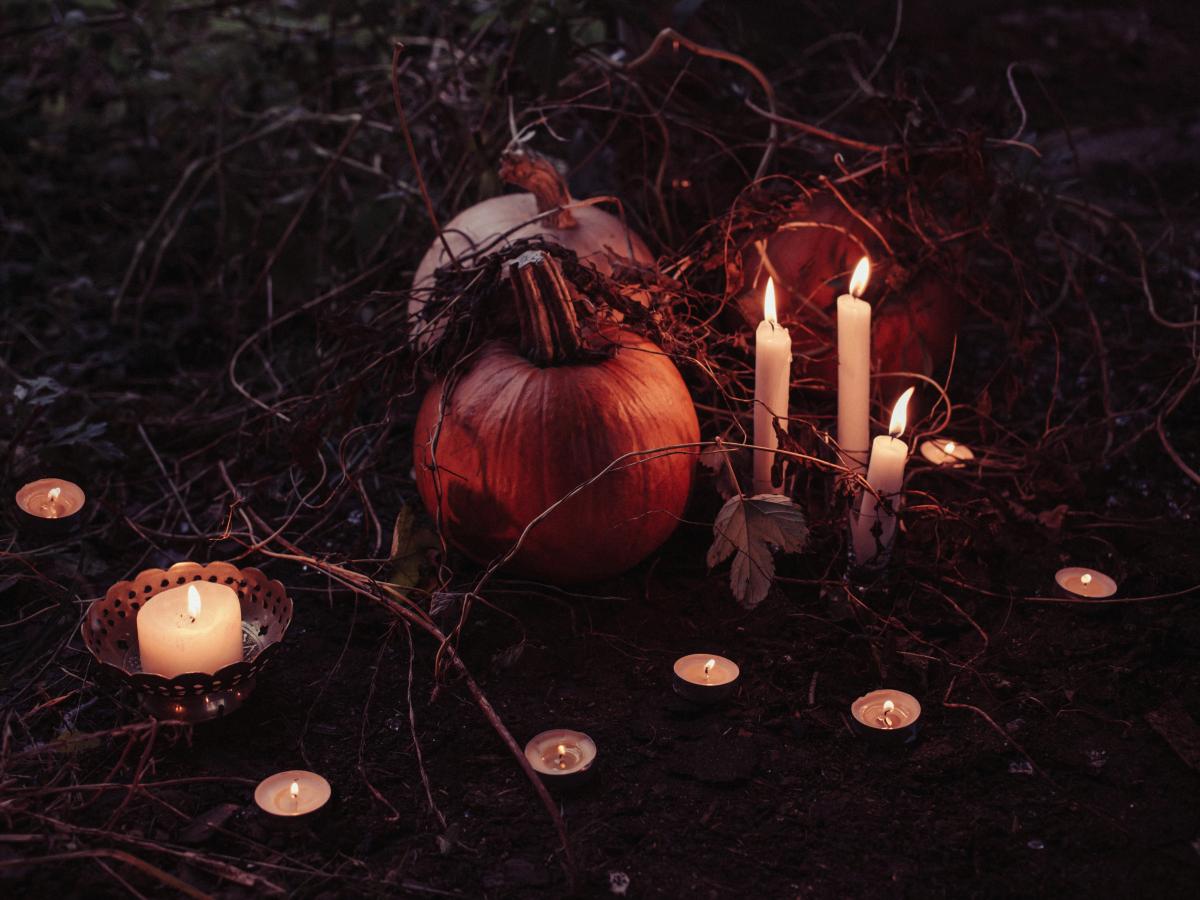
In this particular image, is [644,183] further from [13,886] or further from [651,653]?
[13,886]

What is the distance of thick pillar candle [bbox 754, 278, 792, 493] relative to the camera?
2.03 metres

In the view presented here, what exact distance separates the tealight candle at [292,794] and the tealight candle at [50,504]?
78cm

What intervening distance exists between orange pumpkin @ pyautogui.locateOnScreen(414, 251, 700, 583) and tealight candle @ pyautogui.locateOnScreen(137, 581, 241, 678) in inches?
17.1

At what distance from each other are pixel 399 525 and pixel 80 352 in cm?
162

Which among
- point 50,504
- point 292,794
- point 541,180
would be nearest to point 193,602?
point 292,794

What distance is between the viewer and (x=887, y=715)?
1733 millimetres

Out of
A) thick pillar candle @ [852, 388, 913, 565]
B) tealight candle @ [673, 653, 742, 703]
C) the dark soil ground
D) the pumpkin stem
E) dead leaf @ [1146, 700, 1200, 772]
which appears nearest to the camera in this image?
the dark soil ground

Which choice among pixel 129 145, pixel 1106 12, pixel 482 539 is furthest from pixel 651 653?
pixel 1106 12

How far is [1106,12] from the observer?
225 inches

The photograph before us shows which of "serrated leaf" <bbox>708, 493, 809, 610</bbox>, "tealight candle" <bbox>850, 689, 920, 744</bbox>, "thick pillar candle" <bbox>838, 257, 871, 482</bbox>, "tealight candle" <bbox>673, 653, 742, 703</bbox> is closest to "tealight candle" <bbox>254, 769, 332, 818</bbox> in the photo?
"tealight candle" <bbox>673, 653, 742, 703</bbox>

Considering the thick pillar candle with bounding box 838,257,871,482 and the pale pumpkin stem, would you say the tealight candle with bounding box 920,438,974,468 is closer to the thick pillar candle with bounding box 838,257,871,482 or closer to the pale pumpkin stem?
the thick pillar candle with bounding box 838,257,871,482

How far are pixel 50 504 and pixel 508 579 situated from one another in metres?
0.90

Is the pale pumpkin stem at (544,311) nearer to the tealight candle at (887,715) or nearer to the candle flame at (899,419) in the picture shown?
the candle flame at (899,419)

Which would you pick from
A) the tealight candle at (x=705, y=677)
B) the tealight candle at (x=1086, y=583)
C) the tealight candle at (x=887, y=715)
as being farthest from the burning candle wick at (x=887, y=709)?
the tealight candle at (x=1086, y=583)
